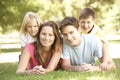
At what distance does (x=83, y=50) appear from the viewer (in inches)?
273

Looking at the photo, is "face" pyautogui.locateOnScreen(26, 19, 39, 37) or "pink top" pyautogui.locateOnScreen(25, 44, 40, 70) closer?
"pink top" pyautogui.locateOnScreen(25, 44, 40, 70)

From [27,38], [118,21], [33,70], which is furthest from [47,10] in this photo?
[33,70]

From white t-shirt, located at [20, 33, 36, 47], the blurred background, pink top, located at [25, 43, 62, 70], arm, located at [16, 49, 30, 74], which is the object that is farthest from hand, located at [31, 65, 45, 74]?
the blurred background

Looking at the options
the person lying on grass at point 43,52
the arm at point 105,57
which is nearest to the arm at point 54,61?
the person lying on grass at point 43,52

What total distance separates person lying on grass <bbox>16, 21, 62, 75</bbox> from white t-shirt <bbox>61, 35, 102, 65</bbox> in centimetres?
15

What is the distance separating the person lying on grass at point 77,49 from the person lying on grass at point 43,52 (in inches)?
5.8

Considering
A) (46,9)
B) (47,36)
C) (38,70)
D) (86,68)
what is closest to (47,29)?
(47,36)

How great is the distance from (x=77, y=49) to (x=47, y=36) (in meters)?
0.67

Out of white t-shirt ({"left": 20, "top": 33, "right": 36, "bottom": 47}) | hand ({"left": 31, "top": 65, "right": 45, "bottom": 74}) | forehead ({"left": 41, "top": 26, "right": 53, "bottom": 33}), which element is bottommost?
hand ({"left": 31, "top": 65, "right": 45, "bottom": 74})

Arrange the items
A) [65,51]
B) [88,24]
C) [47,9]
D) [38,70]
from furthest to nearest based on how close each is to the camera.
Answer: [47,9] < [88,24] < [65,51] < [38,70]

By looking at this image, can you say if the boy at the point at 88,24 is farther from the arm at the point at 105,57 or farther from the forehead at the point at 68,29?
the forehead at the point at 68,29

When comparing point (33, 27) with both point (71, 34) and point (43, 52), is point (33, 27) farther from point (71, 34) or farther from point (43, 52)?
point (71, 34)

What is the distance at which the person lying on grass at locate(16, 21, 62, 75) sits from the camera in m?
6.55

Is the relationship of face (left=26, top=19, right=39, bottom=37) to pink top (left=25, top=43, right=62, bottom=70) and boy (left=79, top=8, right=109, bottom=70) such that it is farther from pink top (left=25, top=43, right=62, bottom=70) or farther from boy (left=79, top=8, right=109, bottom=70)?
boy (left=79, top=8, right=109, bottom=70)
